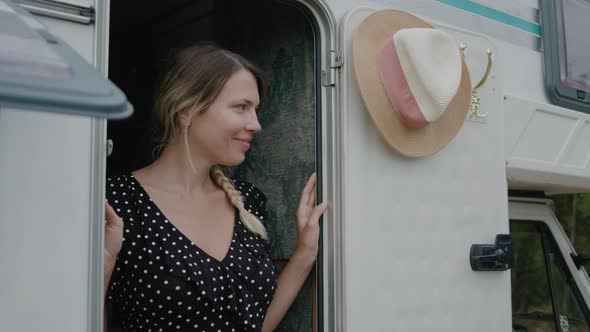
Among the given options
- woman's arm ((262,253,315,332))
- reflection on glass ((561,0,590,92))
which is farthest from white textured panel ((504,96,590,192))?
woman's arm ((262,253,315,332))

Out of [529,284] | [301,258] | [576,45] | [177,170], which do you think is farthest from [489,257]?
[576,45]

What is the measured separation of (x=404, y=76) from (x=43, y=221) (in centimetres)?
127

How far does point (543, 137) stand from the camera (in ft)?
9.84

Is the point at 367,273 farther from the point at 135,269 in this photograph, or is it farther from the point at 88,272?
the point at 88,272

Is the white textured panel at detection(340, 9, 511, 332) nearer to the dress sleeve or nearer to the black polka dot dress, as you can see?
the black polka dot dress

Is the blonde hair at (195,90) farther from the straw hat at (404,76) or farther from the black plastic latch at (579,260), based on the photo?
the black plastic latch at (579,260)

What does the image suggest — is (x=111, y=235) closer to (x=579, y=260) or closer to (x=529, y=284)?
(x=529, y=284)

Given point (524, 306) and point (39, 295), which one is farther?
point (524, 306)

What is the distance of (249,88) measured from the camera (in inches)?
89.4

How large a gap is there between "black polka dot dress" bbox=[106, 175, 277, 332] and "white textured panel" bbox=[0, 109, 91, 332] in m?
0.44

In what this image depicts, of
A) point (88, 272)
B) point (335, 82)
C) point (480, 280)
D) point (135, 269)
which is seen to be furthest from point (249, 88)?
point (480, 280)

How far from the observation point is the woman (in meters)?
1.97

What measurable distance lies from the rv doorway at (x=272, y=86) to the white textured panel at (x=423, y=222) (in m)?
0.18

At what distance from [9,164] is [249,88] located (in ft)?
3.24
